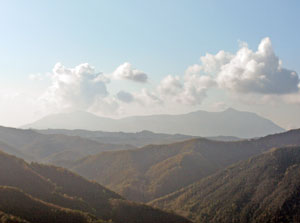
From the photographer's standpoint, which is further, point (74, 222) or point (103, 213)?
point (103, 213)

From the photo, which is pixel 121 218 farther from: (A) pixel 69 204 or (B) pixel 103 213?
(A) pixel 69 204

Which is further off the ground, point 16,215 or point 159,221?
point 16,215

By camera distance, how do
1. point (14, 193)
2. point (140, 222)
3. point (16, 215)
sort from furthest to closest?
1. point (140, 222)
2. point (14, 193)
3. point (16, 215)

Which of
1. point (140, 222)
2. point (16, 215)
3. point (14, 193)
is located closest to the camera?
point (16, 215)

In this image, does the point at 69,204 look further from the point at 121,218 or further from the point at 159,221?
the point at 159,221

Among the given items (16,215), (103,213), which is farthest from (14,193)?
(103,213)

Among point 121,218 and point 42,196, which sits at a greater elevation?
point 42,196

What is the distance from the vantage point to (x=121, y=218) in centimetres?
19488

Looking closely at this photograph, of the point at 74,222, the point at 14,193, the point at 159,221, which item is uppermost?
the point at 14,193

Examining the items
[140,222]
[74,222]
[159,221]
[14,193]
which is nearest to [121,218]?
[140,222]

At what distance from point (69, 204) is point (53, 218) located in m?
43.5

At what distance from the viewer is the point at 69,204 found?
7608 inches

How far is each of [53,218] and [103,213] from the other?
54155 mm

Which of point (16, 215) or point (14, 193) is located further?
point (14, 193)
